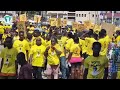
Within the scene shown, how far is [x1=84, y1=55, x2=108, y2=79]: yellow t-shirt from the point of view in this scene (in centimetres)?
959

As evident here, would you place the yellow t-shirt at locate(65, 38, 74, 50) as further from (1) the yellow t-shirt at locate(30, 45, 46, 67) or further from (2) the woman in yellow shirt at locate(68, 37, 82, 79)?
(1) the yellow t-shirt at locate(30, 45, 46, 67)

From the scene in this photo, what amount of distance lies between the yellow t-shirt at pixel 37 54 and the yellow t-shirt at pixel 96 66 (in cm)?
221

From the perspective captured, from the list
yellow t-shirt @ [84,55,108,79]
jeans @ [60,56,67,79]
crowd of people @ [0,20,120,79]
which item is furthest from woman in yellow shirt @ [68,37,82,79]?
yellow t-shirt @ [84,55,108,79]

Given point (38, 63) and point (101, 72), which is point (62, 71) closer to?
point (38, 63)

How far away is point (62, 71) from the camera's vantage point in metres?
12.1

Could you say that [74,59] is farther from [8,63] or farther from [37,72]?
[8,63]

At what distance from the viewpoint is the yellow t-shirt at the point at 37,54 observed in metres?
11.7

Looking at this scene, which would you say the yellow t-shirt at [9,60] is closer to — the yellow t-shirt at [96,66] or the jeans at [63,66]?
the yellow t-shirt at [96,66]

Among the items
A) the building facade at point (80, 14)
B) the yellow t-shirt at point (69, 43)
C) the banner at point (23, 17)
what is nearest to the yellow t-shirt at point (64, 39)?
the yellow t-shirt at point (69, 43)

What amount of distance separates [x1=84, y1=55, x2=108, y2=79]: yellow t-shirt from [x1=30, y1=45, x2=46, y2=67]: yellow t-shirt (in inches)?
87.1

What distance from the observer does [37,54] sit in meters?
11.7

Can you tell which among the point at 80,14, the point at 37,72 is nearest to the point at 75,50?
the point at 80,14
